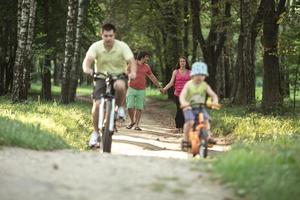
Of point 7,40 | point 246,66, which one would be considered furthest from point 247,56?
point 7,40

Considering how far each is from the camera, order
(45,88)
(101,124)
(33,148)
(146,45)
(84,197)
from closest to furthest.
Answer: (84,197)
(33,148)
(101,124)
(45,88)
(146,45)

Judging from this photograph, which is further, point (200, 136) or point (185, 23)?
point (185, 23)

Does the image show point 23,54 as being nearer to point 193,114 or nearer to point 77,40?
point 77,40

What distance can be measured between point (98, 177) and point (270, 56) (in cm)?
1373

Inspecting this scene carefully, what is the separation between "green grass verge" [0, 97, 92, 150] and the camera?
9.98 m

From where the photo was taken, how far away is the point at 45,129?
11812 millimetres

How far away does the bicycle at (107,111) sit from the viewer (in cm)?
1065

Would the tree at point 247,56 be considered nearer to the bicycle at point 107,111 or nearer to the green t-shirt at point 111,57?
the green t-shirt at point 111,57

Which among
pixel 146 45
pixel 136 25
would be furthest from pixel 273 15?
pixel 146 45

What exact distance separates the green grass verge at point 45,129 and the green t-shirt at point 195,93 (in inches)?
95.1

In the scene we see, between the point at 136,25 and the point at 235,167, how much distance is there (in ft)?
101

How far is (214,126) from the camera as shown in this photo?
56.8 ft

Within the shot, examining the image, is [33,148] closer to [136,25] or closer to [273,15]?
[273,15]

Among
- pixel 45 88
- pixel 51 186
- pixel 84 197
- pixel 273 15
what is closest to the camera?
pixel 84 197
